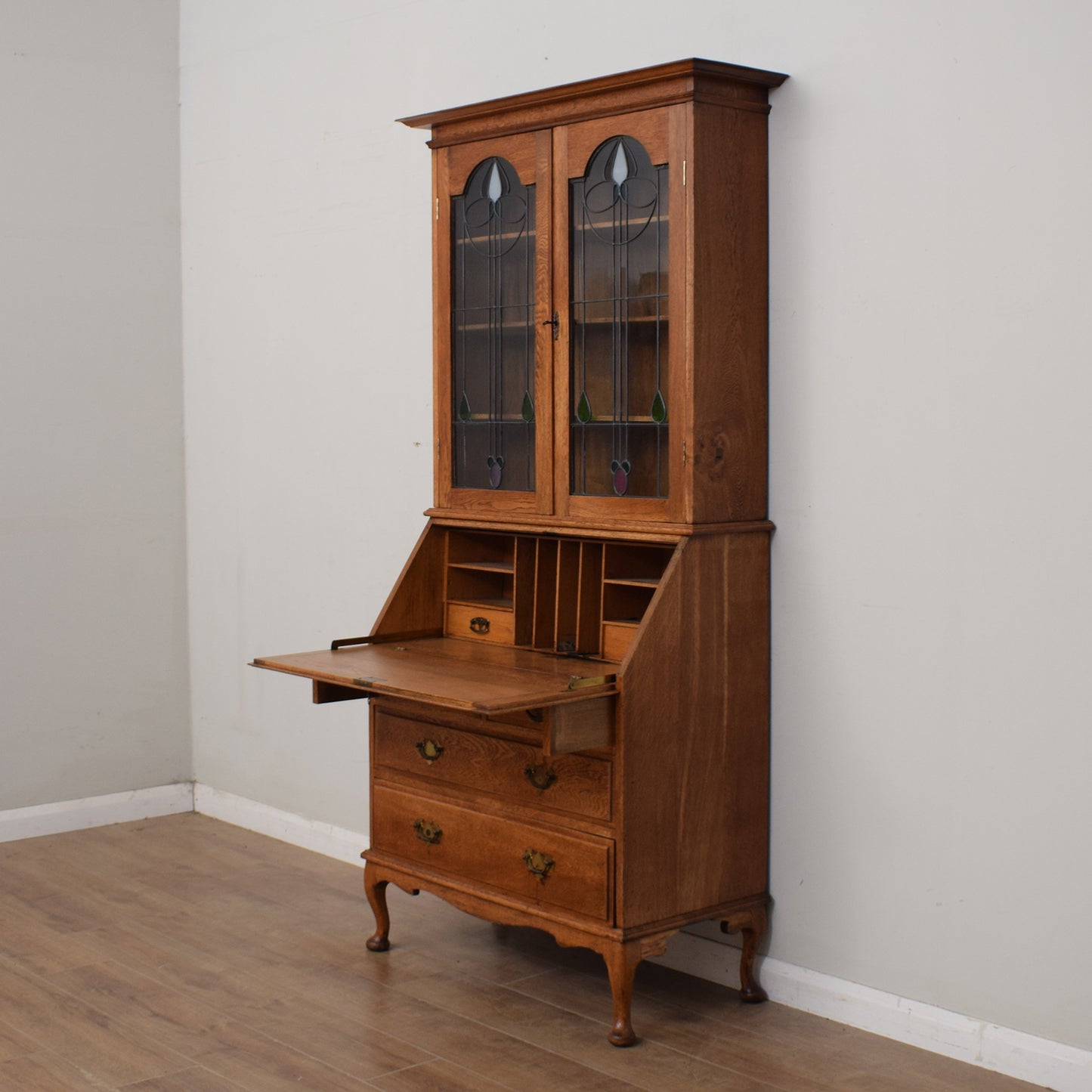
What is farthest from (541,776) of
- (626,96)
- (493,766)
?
(626,96)

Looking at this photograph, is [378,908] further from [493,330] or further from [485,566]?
[493,330]

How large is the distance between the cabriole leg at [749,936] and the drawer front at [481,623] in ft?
2.81

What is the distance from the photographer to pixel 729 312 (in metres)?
3.12

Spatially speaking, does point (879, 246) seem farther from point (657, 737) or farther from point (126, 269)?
point (126, 269)

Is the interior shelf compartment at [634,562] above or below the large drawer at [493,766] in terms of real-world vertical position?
above

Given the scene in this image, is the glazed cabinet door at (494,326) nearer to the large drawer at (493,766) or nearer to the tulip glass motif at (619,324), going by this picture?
the tulip glass motif at (619,324)

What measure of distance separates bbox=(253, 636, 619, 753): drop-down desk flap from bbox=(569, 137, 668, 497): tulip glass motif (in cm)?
44

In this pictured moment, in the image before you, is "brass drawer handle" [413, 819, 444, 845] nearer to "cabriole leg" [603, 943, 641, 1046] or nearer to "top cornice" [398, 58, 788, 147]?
"cabriole leg" [603, 943, 641, 1046]

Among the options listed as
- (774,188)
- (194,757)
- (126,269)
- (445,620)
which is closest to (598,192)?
(774,188)

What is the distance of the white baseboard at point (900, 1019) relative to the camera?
2.82m

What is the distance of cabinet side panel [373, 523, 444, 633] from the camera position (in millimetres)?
3621

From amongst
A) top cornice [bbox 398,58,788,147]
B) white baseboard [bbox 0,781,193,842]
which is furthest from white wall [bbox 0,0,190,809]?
top cornice [bbox 398,58,788,147]

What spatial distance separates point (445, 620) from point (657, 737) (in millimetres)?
867

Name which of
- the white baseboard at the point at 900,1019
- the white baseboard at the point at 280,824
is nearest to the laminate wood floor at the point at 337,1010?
the white baseboard at the point at 900,1019
